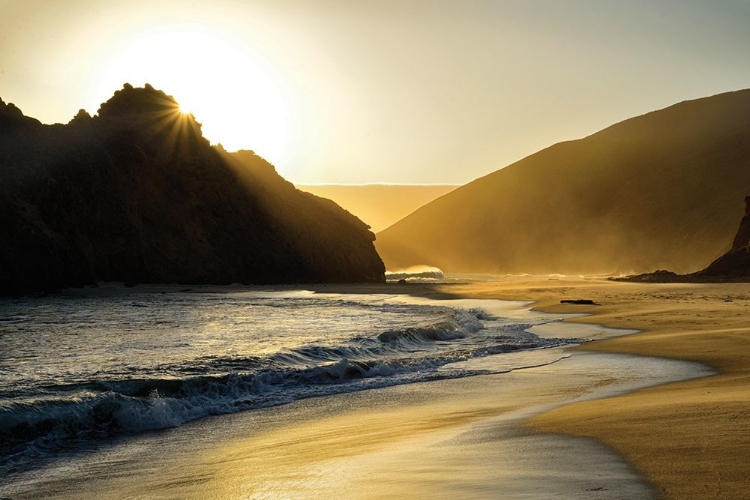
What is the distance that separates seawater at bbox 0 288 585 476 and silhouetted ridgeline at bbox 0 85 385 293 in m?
22.9

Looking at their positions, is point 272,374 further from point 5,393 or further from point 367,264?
point 367,264

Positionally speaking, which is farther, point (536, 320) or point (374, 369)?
point (536, 320)

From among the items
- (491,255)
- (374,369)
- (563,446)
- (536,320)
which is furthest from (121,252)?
(491,255)

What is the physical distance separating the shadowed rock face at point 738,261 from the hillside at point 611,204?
53.8m

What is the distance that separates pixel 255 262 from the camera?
65812 mm

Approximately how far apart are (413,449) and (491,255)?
546ft

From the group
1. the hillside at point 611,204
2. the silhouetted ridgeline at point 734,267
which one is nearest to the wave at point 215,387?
the silhouetted ridgeline at point 734,267

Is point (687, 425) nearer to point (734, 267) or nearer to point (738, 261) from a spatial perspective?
point (734, 267)

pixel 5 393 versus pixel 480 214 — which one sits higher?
pixel 480 214

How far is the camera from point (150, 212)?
5769 centimetres

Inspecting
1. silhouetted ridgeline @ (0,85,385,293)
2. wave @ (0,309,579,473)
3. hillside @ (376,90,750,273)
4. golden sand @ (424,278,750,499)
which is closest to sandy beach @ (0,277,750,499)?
golden sand @ (424,278,750,499)

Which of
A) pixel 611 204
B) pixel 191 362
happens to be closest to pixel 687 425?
pixel 191 362

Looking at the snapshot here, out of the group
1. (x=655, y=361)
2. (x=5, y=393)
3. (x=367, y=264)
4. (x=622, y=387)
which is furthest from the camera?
(x=367, y=264)

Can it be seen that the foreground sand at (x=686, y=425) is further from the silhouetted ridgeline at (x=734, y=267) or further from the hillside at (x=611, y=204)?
the hillside at (x=611, y=204)
